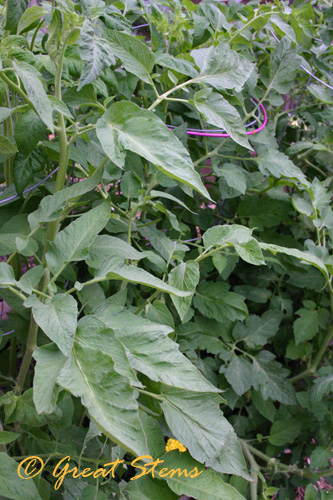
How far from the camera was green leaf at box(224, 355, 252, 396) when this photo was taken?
1.03m

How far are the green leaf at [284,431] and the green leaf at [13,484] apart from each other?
2.40 feet

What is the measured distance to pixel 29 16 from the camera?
60 centimetres

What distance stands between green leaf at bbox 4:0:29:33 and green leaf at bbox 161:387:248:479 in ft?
1.99

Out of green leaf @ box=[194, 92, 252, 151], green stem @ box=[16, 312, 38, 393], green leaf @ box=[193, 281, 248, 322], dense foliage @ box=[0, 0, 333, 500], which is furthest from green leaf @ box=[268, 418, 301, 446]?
green leaf @ box=[194, 92, 252, 151]

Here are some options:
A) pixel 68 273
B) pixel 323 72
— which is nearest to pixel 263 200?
pixel 323 72

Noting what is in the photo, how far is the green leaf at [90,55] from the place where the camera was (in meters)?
0.50

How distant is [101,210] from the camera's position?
1.96 ft

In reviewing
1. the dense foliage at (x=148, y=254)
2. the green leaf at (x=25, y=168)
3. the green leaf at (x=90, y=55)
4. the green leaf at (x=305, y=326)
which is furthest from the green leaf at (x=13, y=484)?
the green leaf at (x=305, y=326)

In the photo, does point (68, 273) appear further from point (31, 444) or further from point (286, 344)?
point (286, 344)

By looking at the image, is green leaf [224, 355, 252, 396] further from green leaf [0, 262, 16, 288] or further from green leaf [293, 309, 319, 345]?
green leaf [0, 262, 16, 288]

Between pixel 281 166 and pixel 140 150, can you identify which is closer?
pixel 140 150

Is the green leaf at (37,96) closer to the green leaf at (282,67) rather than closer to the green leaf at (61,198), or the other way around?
the green leaf at (61,198)

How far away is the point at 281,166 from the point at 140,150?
22.5 inches

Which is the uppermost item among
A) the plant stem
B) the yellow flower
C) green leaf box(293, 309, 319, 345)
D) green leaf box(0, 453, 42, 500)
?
green leaf box(0, 453, 42, 500)
